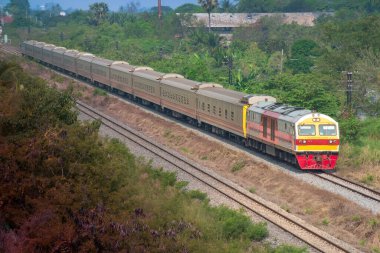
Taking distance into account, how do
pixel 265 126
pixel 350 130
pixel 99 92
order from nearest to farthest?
Result: pixel 265 126 < pixel 350 130 < pixel 99 92

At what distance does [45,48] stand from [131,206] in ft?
239

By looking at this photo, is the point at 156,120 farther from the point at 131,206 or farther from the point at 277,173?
the point at 131,206

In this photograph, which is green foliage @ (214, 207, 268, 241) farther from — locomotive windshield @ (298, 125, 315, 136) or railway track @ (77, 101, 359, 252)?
locomotive windshield @ (298, 125, 315, 136)

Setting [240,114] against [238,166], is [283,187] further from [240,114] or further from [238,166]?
[240,114]

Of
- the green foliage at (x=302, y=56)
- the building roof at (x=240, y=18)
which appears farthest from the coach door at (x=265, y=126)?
the building roof at (x=240, y=18)

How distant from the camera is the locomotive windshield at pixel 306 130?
30.0 meters

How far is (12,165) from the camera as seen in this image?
18.0 metres

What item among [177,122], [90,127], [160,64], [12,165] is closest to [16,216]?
[12,165]

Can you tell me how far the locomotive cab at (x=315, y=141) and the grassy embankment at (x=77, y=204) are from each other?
7.95 m

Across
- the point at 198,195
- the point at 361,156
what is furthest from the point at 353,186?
the point at 198,195

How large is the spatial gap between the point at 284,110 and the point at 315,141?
2.60m

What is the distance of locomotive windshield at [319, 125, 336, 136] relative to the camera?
99.3 ft

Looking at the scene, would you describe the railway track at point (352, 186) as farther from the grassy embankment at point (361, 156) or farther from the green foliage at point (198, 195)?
the green foliage at point (198, 195)

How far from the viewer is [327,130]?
30.4 meters
